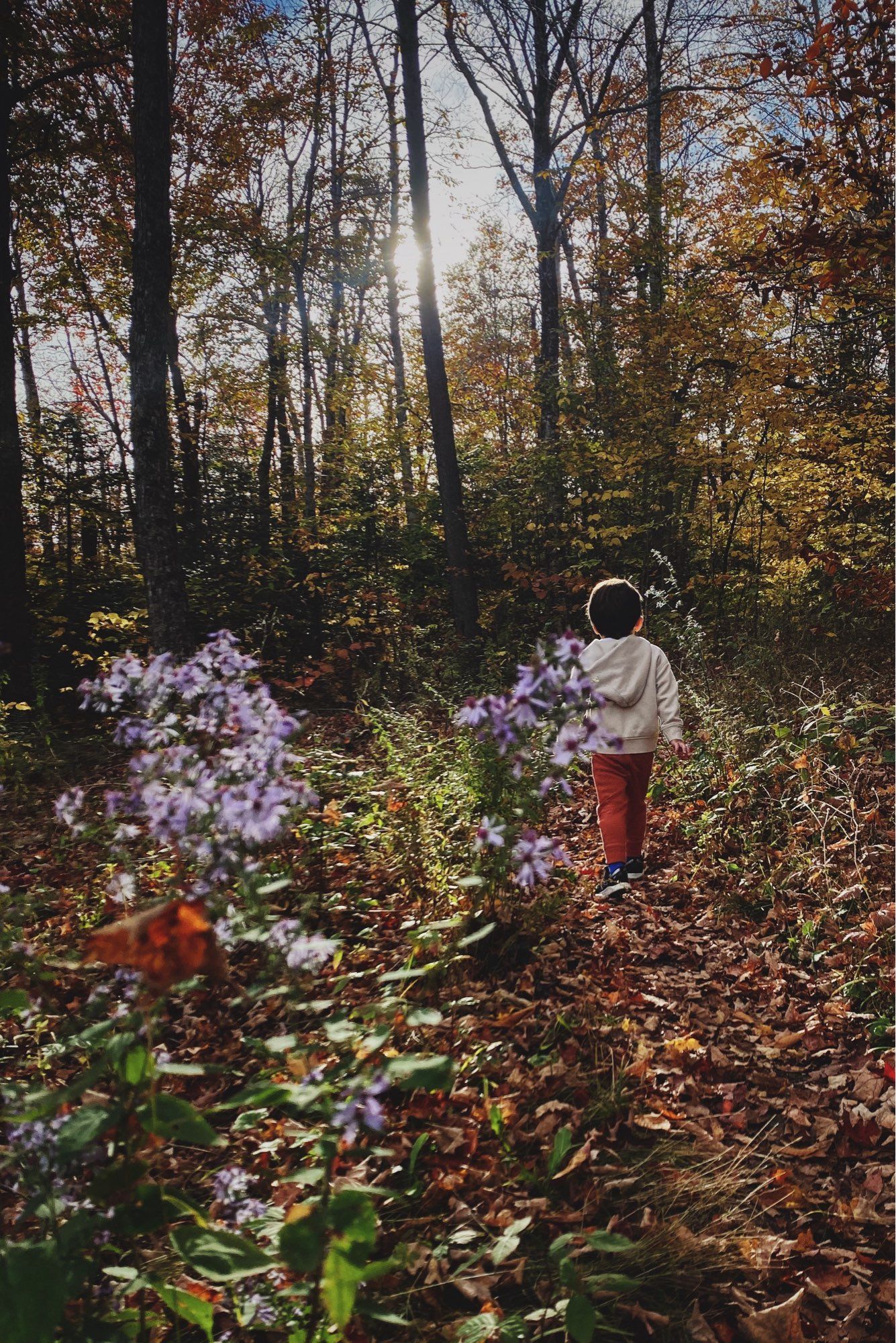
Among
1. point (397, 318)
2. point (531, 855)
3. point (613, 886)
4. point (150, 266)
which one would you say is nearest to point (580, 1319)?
point (531, 855)

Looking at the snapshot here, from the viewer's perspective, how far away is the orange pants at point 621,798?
4.12 meters

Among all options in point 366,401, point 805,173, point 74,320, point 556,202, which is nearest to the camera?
point 805,173

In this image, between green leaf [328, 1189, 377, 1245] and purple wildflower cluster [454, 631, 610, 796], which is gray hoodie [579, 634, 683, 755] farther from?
green leaf [328, 1189, 377, 1245]

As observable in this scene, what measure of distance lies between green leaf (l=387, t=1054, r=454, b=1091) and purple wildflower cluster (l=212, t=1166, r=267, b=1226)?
0.58 metres

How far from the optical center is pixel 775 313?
882 cm

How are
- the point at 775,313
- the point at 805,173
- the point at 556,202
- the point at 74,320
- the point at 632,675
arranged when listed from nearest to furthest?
the point at 632,675 < the point at 805,173 < the point at 775,313 < the point at 556,202 < the point at 74,320

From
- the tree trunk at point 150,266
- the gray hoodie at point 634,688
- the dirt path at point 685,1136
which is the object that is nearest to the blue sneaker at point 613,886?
the dirt path at point 685,1136

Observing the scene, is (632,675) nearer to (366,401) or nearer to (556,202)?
(556,202)

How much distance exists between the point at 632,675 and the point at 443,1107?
245cm

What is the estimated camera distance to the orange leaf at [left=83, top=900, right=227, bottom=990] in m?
1.10

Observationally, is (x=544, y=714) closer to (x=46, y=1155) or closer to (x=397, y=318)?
(x=46, y=1155)

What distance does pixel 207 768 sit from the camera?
1.86m

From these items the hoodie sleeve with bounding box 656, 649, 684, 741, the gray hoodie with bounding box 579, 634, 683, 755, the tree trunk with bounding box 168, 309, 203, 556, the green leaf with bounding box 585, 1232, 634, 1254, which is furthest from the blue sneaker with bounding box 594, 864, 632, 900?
the tree trunk with bounding box 168, 309, 203, 556

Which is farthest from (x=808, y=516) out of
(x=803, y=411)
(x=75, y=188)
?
(x=75, y=188)
